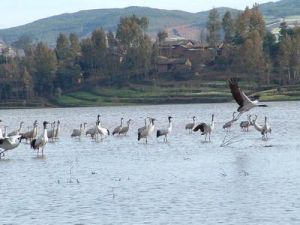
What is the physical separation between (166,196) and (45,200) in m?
3.65

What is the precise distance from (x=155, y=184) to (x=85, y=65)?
142 meters

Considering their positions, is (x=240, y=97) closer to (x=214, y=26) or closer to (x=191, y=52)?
(x=191, y=52)

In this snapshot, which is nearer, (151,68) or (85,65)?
(151,68)

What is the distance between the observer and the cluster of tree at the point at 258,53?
142 m

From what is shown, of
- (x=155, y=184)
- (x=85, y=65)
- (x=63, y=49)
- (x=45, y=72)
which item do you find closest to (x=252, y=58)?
(x=85, y=65)

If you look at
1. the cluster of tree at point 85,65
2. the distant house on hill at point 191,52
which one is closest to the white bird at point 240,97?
the distant house on hill at point 191,52

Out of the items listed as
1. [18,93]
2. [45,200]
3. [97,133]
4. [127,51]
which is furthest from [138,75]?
[45,200]

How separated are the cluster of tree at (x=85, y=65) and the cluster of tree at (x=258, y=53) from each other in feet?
49.0

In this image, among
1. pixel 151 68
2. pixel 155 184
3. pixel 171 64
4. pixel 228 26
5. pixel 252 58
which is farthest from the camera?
pixel 228 26

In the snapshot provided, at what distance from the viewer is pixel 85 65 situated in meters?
170

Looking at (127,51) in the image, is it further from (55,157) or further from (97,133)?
(55,157)

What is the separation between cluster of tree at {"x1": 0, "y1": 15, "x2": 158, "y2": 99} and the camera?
162m

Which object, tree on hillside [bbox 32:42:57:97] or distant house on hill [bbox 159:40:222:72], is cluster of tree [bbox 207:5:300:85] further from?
tree on hillside [bbox 32:42:57:97]

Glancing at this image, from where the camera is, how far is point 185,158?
127ft
